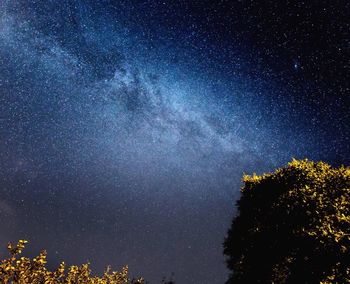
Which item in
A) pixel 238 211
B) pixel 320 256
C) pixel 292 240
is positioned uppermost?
pixel 238 211

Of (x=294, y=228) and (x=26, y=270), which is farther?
(x=294, y=228)

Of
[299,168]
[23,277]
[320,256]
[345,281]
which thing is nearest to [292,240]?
[320,256]

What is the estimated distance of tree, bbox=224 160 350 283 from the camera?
19.1 m

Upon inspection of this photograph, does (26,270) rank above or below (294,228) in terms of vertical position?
below

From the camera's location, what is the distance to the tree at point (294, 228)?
62.6 ft

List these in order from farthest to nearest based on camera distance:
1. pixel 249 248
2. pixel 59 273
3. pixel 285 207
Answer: pixel 249 248 < pixel 285 207 < pixel 59 273

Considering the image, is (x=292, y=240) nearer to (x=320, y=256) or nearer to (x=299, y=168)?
(x=320, y=256)

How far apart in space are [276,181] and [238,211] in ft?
14.1

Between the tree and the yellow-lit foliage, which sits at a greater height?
the tree

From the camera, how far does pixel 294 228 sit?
68.3 feet

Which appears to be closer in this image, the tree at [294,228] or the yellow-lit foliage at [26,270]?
the yellow-lit foliage at [26,270]

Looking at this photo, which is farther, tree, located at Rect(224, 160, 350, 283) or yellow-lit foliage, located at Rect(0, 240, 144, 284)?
tree, located at Rect(224, 160, 350, 283)

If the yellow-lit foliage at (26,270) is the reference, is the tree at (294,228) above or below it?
above

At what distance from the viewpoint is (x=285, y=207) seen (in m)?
21.9
